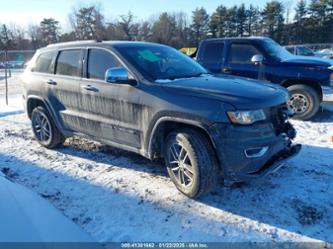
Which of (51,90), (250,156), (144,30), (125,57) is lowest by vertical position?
(250,156)

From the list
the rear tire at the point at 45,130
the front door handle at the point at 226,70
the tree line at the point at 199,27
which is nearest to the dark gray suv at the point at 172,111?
the rear tire at the point at 45,130

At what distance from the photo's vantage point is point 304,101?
7.45 meters

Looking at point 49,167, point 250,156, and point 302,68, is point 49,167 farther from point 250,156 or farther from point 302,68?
point 302,68

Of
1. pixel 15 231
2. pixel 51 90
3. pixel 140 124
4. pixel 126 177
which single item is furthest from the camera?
pixel 51 90

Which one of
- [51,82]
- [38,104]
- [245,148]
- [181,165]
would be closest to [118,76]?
[181,165]

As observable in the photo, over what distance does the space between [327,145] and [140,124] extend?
11.5 feet

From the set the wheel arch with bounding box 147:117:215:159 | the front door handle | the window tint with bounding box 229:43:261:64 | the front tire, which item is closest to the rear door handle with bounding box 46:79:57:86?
the wheel arch with bounding box 147:117:215:159

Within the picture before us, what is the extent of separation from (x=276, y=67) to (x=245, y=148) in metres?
4.78

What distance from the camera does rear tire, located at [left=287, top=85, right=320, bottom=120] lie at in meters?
7.36

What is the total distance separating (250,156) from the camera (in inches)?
134

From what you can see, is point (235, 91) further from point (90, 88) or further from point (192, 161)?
point (90, 88)

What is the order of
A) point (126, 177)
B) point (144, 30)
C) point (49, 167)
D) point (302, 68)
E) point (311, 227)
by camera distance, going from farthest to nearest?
point (144, 30) < point (302, 68) < point (49, 167) < point (126, 177) < point (311, 227)

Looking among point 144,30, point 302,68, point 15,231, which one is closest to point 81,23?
point 144,30

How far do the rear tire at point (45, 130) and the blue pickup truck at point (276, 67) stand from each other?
4174 mm
